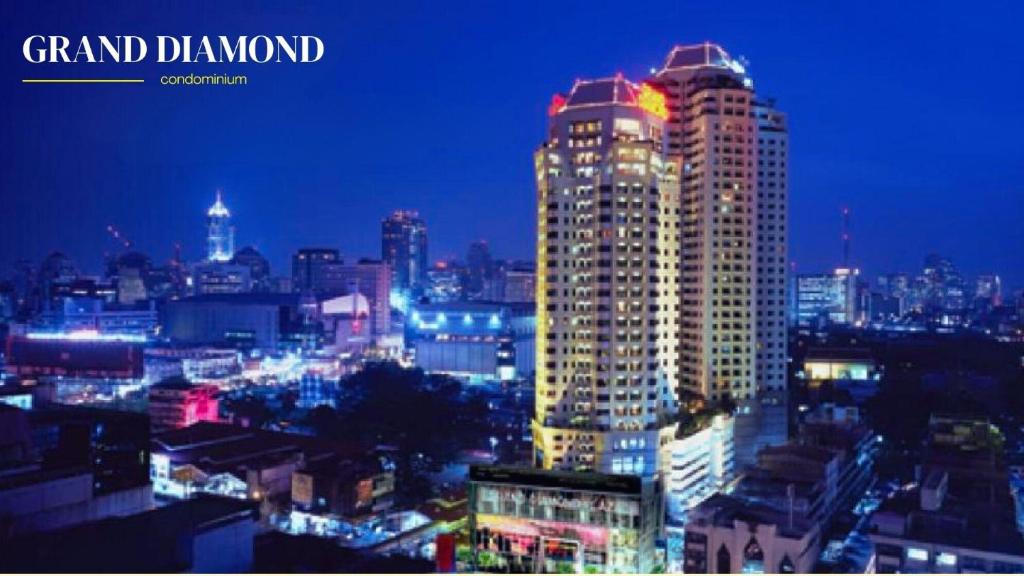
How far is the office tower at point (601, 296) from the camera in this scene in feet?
32.5

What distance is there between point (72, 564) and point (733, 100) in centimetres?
962

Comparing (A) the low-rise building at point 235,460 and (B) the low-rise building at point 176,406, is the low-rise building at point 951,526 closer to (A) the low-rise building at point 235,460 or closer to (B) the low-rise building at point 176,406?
(A) the low-rise building at point 235,460

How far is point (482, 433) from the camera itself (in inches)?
534

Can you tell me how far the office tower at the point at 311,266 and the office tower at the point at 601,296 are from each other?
800 inches

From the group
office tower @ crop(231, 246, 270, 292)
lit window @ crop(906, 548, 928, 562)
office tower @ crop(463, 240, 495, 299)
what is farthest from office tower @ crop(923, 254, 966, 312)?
lit window @ crop(906, 548, 928, 562)

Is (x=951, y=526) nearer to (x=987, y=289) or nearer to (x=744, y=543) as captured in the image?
(x=744, y=543)

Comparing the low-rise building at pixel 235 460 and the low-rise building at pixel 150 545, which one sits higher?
the low-rise building at pixel 150 545

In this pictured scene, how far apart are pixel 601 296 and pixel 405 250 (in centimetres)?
2093

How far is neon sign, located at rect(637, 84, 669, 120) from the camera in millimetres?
10781

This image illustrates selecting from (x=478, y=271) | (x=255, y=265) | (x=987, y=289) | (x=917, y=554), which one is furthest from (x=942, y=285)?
(x=917, y=554)

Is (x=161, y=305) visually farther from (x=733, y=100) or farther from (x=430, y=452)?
(x=733, y=100)

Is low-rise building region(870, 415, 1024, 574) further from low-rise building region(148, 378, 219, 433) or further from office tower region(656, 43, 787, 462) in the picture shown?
low-rise building region(148, 378, 219, 433)

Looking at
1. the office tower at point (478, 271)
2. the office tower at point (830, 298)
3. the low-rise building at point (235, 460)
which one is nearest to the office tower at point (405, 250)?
the office tower at point (478, 271)

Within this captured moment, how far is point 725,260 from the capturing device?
11703 millimetres
